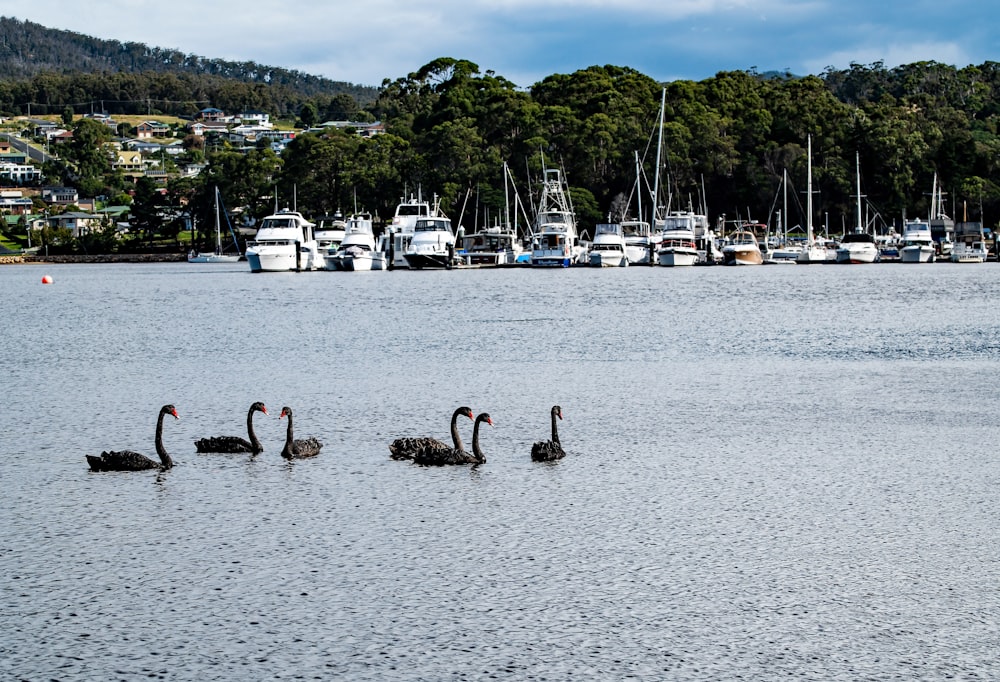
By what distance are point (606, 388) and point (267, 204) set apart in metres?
135

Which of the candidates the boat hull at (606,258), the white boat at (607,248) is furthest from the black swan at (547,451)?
the boat hull at (606,258)

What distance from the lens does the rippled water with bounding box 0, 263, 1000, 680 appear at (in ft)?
35.6

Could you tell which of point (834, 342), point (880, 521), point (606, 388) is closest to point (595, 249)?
point (834, 342)

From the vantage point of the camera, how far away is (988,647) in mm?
10633

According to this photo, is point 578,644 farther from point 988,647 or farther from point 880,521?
point 880,521

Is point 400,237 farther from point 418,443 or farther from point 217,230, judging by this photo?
point 418,443

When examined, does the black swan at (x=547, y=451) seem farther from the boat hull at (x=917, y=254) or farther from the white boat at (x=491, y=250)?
the boat hull at (x=917, y=254)

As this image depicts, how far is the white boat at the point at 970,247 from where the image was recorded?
378 ft

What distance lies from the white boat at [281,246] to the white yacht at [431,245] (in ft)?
25.8

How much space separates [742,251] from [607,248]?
11324 mm

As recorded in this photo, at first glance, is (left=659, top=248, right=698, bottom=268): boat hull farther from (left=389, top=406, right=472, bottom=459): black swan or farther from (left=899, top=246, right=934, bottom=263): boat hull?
(left=389, top=406, right=472, bottom=459): black swan

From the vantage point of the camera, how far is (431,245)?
101 meters

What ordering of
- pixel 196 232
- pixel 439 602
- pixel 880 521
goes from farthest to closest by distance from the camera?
pixel 196 232
pixel 880 521
pixel 439 602

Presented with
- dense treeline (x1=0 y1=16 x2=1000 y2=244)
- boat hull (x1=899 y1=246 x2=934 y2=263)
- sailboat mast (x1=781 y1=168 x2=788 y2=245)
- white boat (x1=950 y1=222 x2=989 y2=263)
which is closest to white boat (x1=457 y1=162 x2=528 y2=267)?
dense treeline (x1=0 y1=16 x2=1000 y2=244)
